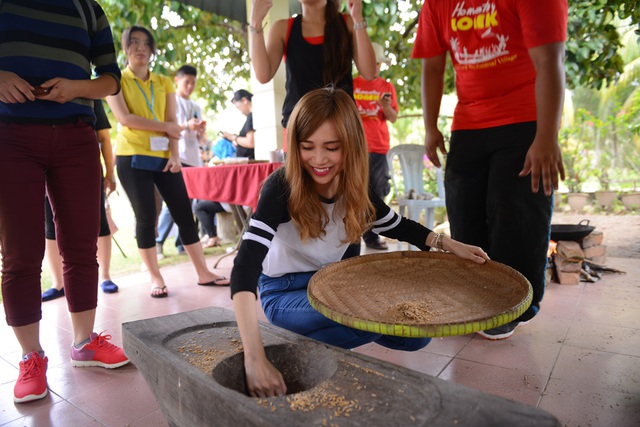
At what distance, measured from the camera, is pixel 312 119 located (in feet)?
4.53

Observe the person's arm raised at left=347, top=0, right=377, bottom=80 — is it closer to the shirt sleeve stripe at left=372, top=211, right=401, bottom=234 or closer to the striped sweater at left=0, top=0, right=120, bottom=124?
the shirt sleeve stripe at left=372, top=211, right=401, bottom=234

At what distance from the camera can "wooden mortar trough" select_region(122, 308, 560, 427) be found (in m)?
0.82

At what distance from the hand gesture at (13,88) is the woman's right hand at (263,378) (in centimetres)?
126

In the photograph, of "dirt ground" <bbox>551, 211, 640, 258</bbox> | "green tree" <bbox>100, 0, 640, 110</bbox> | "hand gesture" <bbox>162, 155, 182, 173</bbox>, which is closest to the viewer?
"hand gesture" <bbox>162, 155, 182, 173</bbox>

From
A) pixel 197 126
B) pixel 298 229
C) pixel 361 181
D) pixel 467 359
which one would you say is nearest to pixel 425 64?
pixel 361 181

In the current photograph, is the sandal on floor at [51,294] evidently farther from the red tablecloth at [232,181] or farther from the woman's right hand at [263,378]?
the woman's right hand at [263,378]

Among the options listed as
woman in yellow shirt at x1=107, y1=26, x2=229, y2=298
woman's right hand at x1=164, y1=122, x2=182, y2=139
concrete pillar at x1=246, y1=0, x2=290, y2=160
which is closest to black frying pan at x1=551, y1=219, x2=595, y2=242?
concrete pillar at x1=246, y1=0, x2=290, y2=160

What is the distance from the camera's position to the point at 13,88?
157 centimetres

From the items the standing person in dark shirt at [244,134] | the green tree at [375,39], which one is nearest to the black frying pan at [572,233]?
the green tree at [375,39]

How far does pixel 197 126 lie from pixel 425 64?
7.24 ft

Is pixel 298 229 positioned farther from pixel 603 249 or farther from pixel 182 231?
pixel 603 249

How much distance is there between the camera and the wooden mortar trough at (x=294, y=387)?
32.1 inches

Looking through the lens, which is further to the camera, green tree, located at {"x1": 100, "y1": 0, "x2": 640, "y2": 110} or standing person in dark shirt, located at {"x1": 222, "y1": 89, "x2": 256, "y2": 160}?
standing person in dark shirt, located at {"x1": 222, "y1": 89, "x2": 256, "y2": 160}

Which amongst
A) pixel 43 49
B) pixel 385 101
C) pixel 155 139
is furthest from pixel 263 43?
pixel 385 101
